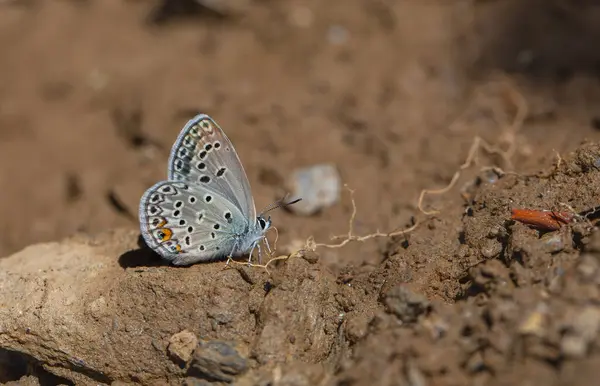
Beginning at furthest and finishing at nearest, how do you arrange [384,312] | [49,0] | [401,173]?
1. [49,0]
2. [401,173]
3. [384,312]

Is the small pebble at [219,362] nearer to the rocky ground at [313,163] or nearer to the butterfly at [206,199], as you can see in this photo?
the rocky ground at [313,163]

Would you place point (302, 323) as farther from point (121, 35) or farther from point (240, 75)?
point (121, 35)

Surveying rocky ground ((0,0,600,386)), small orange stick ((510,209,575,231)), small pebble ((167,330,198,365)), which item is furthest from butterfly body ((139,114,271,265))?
small orange stick ((510,209,575,231))

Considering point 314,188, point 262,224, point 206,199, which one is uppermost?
point 206,199

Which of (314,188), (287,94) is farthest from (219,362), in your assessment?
(287,94)

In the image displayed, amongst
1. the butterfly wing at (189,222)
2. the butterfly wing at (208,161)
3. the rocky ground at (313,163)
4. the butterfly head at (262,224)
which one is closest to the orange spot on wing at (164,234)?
the butterfly wing at (189,222)

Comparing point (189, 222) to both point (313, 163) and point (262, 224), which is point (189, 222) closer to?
point (262, 224)

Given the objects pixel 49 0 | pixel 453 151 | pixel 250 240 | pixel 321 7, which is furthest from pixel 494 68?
pixel 49 0
